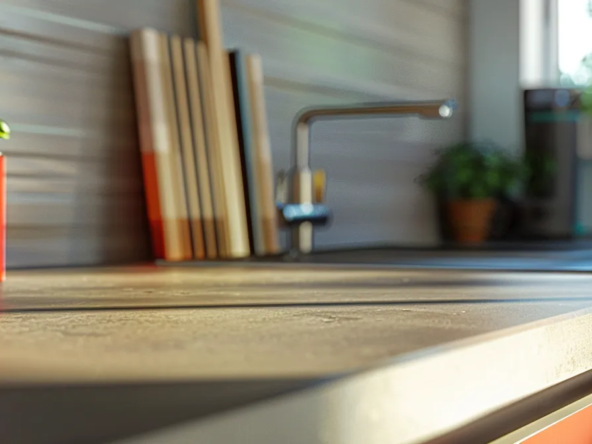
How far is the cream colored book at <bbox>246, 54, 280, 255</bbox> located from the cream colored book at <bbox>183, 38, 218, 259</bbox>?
0.13 m

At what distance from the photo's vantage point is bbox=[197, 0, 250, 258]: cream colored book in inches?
56.0

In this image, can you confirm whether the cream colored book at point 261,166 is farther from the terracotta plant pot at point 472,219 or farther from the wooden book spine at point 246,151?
the terracotta plant pot at point 472,219

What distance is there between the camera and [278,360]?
1.35ft

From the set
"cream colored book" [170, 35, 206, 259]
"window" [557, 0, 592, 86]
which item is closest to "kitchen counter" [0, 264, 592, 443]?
"cream colored book" [170, 35, 206, 259]

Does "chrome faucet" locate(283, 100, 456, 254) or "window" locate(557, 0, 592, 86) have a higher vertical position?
"window" locate(557, 0, 592, 86)

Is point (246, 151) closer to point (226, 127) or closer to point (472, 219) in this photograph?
point (226, 127)

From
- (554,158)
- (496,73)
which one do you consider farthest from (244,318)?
(496,73)

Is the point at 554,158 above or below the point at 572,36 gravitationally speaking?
below

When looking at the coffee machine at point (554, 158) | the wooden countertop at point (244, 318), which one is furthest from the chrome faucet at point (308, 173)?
the coffee machine at point (554, 158)

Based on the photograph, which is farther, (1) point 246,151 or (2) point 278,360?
(1) point 246,151

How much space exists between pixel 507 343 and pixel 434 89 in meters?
1.77

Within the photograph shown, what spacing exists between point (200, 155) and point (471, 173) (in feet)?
2.97

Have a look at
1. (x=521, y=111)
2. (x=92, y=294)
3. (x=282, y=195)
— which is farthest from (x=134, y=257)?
(x=521, y=111)

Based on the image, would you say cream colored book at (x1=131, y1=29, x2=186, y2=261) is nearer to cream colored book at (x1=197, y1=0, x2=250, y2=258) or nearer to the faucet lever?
cream colored book at (x1=197, y1=0, x2=250, y2=258)
